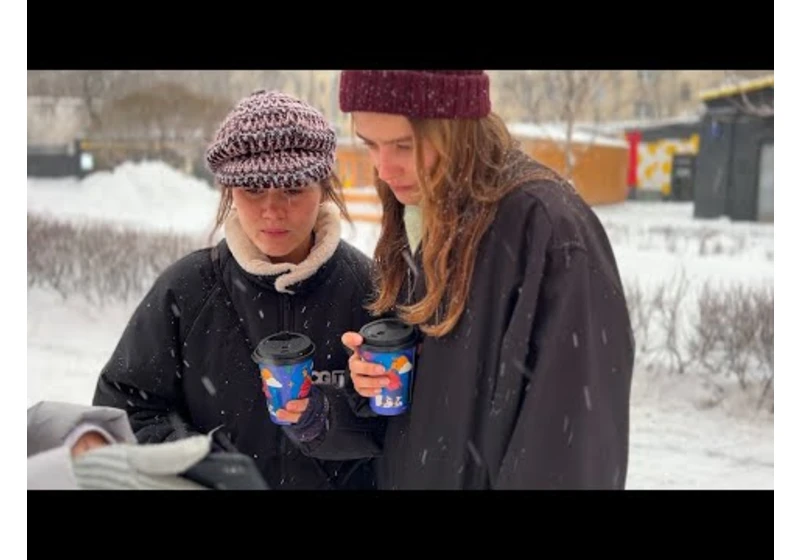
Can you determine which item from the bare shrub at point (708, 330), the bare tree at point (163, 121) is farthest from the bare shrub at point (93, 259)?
the bare shrub at point (708, 330)

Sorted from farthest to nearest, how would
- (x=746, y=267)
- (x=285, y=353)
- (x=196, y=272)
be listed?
(x=746, y=267), (x=196, y=272), (x=285, y=353)

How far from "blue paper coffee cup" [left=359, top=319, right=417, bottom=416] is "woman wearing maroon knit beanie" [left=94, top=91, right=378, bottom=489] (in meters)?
0.29

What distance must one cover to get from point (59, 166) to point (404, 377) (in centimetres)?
614

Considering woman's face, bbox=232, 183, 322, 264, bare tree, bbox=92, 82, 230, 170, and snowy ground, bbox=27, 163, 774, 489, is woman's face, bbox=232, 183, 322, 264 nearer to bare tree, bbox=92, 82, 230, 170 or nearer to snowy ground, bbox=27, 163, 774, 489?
snowy ground, bbox=27, 163, 774, 489

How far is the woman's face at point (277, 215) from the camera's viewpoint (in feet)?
5.74

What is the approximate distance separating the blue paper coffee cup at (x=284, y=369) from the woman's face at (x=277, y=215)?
0.32 meters

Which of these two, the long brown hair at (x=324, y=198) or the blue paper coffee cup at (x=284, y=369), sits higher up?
the long brown hair at (x=324, y=198)

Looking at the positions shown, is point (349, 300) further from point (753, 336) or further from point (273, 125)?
point (753, 336)

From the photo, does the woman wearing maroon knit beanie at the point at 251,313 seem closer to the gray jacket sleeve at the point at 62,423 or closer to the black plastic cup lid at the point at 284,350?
the black plastic cup lid at the point at 284,350

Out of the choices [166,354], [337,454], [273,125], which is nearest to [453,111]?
[273,125]

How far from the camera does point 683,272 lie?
18.1ft

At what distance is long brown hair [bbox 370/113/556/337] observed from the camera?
4.22ft

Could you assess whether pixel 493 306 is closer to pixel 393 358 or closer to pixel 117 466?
pixel 393 358

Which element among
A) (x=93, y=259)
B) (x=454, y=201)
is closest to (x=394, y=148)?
(x=454, y=201)
